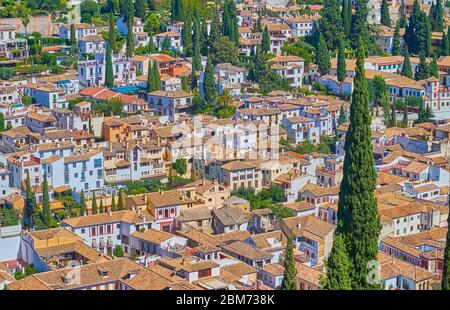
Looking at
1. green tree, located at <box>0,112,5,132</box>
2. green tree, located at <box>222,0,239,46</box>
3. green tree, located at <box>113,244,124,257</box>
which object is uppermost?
green tree, located at <box>222,0,239,46</box>

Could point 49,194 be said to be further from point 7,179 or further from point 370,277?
point 370,277

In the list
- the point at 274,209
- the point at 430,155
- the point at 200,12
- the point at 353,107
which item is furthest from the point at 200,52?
the point at 353,107

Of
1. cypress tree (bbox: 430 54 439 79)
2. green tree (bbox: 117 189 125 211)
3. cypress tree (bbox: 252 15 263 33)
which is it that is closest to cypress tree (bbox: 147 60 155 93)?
cypress tree (bbox: 252 15 263 33)

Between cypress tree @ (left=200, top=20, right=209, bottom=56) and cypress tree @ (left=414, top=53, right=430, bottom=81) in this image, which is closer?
cypress tree @ (left=414, top=53, right=430, bottom=81)

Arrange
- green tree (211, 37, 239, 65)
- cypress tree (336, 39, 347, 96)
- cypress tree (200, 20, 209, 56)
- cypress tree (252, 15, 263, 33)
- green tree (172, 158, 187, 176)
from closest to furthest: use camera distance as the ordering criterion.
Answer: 1. green tree (172, 158, 187, 176)
2. cypress tree (336, 39, 347, 96)
3. green tree (211, 37, 239, 65)
4. cypress tree (200, 20, 209, 56)
5. cypress tree (252, 15, 263, 33)

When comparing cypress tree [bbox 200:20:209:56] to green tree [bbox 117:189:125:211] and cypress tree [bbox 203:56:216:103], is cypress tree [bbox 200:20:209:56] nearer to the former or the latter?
cypress tree [bbox 203:56:216:103]

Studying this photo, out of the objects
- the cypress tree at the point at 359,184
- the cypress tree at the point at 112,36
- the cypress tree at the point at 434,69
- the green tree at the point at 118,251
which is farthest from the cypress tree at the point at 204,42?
the cypress tree at the point at 359,184
